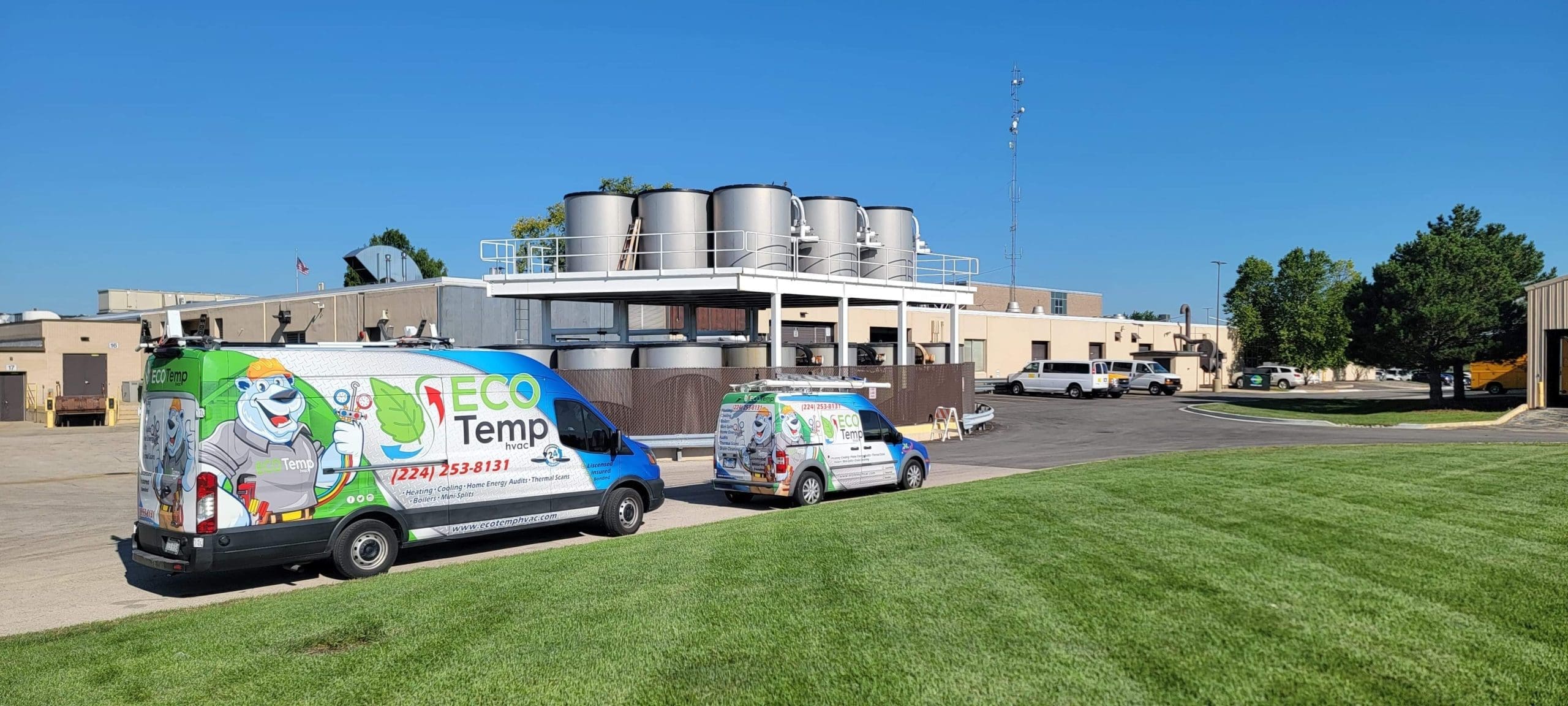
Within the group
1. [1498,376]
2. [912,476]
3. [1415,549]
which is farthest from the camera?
[1498,376]

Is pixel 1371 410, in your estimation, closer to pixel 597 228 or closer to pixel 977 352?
pixel 977 352

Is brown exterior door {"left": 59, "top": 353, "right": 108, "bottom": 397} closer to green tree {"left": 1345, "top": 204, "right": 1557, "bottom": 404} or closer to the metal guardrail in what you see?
the metal guardrail

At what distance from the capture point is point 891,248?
32344mm

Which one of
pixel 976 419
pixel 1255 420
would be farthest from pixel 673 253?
pixel 1255 420

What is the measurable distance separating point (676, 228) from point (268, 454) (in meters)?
18.4

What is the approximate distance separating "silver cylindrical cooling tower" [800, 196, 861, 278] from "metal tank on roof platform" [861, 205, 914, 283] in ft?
3.75

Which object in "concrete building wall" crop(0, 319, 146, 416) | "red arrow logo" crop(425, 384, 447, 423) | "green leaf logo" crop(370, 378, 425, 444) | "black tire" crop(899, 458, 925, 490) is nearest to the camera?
"green leaf logo" crop(370, 378, 425, 444)

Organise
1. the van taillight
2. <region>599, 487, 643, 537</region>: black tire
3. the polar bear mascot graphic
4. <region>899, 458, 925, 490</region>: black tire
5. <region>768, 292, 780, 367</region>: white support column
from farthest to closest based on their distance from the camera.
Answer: <region>768, 292, 780, 367</region>: white support column
<region>899, 458, 925, 490</region>: black tire
<region>599, 487, 643, 537</region>: black tire
the polar bear mascot graphic
the van taillight

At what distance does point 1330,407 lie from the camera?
4209 cm

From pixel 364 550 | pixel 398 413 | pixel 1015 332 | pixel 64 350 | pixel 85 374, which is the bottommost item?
pixel 364 550

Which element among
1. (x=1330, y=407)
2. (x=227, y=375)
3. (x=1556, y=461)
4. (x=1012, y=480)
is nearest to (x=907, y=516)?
(x=1012, y=480)

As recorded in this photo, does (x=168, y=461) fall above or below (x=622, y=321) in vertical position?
below

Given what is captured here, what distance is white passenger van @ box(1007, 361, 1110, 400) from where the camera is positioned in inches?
1996

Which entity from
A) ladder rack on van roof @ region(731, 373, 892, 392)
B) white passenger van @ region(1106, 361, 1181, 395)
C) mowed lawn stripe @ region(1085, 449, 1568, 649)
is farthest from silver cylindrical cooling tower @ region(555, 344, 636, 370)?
white passenger van @ region(1106, 361, 1181, 395)
